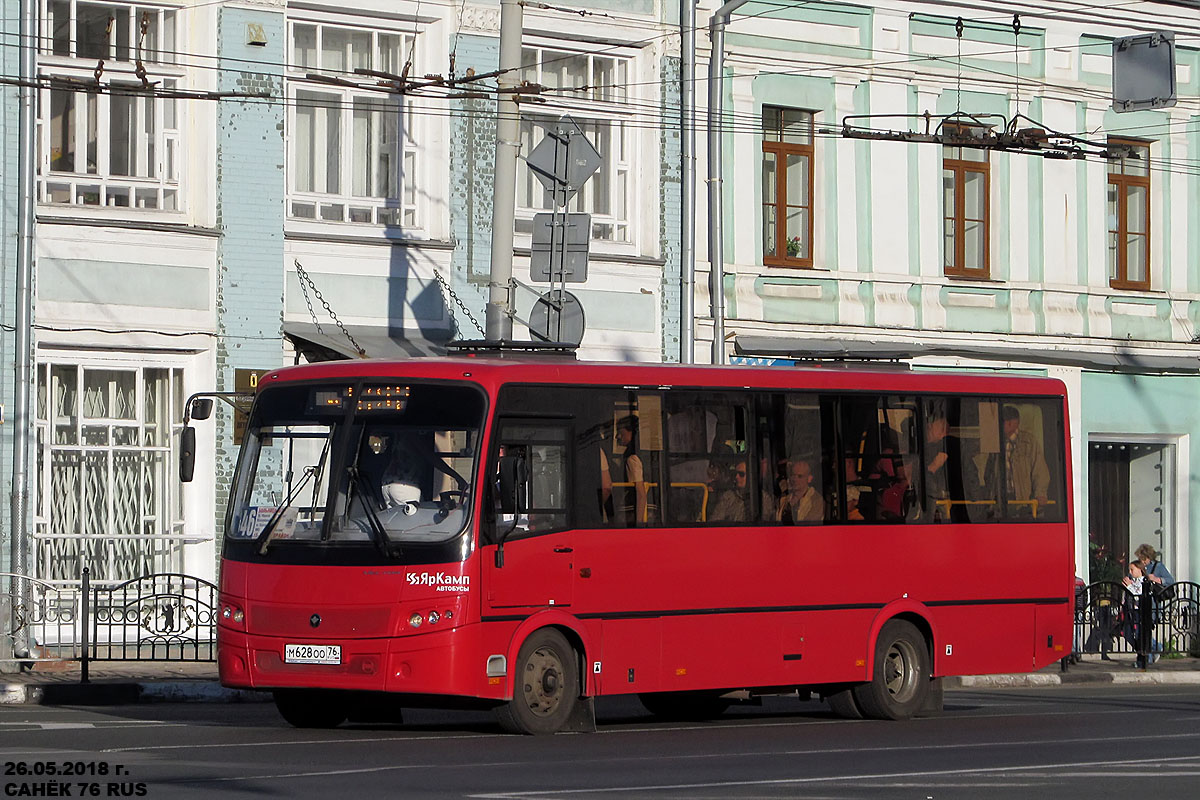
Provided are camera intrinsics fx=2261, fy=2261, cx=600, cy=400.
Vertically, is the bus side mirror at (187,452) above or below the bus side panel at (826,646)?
above

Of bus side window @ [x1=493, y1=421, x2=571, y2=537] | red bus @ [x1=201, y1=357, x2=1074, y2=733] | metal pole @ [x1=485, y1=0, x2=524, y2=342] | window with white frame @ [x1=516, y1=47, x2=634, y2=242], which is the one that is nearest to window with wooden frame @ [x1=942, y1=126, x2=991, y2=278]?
window with white frame @ [x1=516, y1=47, x2=634, y2=242]

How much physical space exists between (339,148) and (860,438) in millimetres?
9634

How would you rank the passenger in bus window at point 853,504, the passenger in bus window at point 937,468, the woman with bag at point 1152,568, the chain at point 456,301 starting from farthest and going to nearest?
1. the woman with bag at point 1152,568
2. the chain at point 456,301
3. the passenger in bus window at point 937,468
4. the passenger in bus window at point 853,504

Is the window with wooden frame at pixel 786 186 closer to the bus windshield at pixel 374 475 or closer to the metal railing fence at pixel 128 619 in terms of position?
the metal railing fence at pixel 128 619

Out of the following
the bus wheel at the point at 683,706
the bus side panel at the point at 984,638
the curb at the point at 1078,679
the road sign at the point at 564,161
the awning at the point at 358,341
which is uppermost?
the road sign at the point at 564,161

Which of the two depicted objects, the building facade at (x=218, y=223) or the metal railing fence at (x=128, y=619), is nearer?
the metal railing fence at (x=128, y=619)

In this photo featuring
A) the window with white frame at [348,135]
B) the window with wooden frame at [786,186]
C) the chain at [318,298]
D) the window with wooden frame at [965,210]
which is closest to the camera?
the chain at [318,298]

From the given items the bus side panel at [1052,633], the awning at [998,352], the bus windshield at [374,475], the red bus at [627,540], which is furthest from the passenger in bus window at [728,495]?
the awning at [998,352]

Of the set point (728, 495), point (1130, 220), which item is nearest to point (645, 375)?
point (728, 495)

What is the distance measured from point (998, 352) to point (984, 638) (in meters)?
12.2

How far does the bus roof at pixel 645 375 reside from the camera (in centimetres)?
1620

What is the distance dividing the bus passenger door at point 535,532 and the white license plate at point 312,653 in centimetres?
112

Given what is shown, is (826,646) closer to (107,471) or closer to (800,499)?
(800,499)

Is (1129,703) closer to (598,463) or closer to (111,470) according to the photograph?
(598,463)
